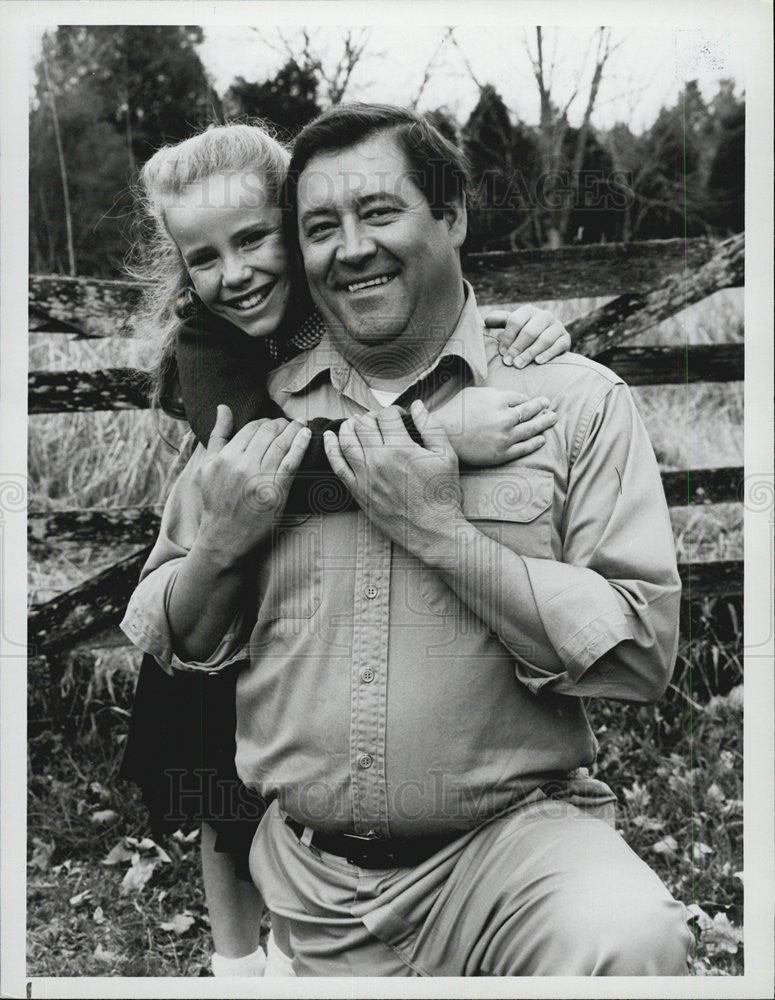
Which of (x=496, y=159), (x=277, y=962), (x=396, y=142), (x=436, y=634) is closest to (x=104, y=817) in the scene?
(x=277, y=962)

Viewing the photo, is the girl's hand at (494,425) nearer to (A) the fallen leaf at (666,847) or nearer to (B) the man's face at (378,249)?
(B) the man's face at (378,249)

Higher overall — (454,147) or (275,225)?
(454,147)

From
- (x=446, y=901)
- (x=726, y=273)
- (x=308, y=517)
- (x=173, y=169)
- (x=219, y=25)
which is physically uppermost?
(x=219, y=25)

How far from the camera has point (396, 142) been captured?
246cm

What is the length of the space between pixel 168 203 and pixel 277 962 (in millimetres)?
1744

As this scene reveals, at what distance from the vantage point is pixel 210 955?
2.92m

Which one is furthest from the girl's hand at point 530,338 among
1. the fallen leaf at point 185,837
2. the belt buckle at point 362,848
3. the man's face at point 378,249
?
the fallen leaf at point 185,837

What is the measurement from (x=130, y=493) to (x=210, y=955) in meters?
1.21

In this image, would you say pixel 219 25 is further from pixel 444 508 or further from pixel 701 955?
pixel 701 955

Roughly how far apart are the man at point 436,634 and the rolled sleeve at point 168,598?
1cm

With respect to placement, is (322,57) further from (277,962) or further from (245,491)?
(277,962)

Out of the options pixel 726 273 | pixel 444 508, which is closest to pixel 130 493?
pixel 444 508

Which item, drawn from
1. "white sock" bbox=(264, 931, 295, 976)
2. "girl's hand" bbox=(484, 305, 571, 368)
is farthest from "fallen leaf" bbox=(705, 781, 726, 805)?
"girl's hand" bbox=(484, 305, 571, 368)

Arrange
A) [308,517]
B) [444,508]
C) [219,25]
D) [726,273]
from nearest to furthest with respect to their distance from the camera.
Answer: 1. [444,508]
2. [308,517]
3. [219,25]
4. [726,273]
